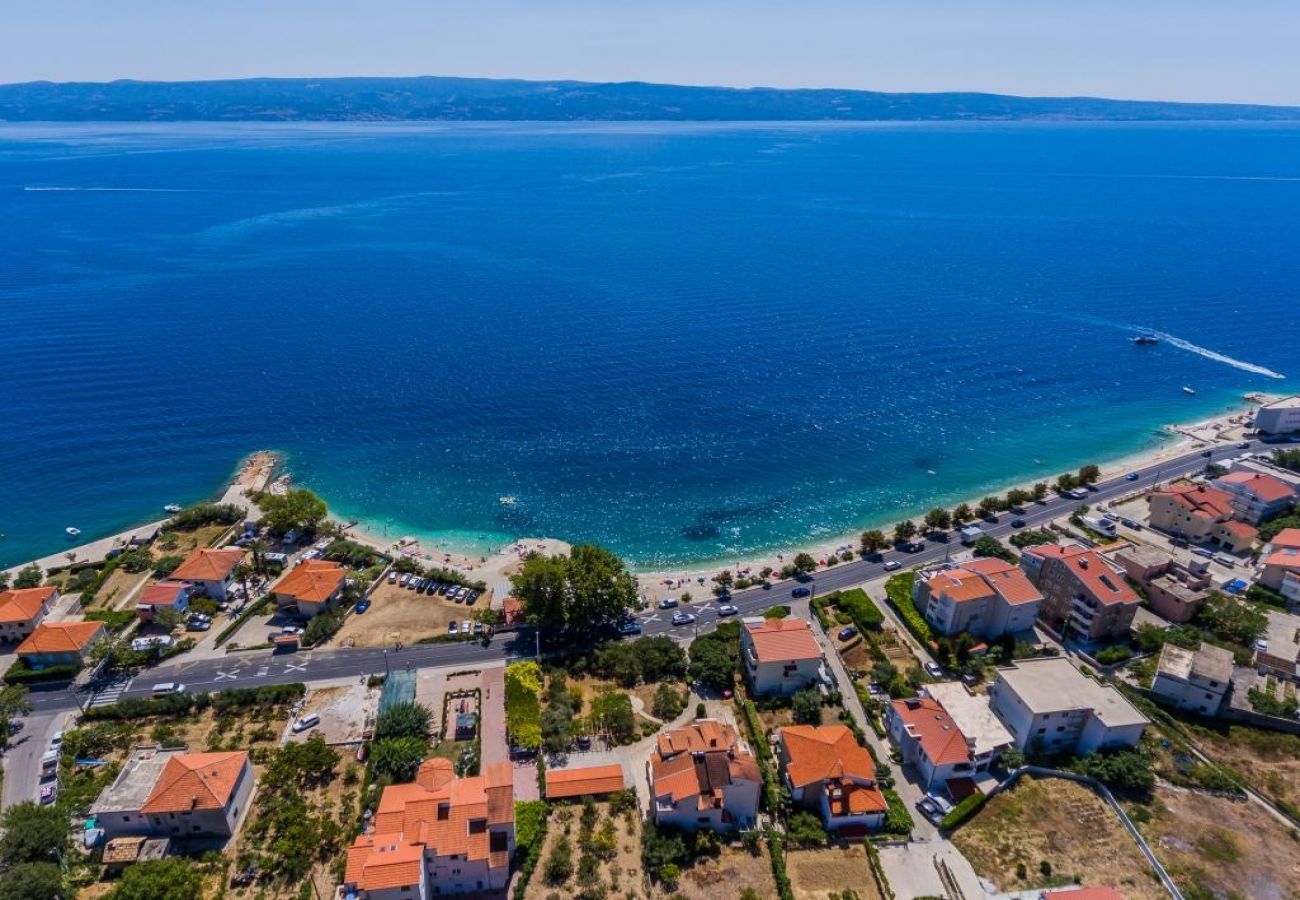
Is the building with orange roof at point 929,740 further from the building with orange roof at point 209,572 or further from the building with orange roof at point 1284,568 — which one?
the building with orange roof at point 209,572

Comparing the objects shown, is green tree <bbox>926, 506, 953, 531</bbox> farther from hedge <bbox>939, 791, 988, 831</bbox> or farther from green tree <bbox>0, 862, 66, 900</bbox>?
green tree <bbox>0, 862, 66, 900</bbox>

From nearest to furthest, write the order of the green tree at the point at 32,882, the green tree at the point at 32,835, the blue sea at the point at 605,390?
the green tree at the point at 32,882 < the green tree at the point at 32,835 < the blue sea at the point at 605,390

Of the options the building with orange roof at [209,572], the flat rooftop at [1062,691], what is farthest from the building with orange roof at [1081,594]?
the building with orange roof at [209,572]

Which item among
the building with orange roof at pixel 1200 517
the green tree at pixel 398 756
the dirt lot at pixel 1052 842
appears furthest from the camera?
the building with orange roof at pixel 1200 517

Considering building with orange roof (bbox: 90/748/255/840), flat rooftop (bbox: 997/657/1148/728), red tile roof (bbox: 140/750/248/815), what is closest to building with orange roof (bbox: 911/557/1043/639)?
flat rooftop (bbox: 997/657/1148/728)

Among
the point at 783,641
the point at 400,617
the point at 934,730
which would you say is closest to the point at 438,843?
the point at 783,641

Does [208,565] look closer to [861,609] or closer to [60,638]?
[60,638]
